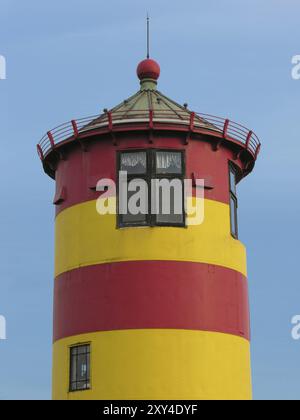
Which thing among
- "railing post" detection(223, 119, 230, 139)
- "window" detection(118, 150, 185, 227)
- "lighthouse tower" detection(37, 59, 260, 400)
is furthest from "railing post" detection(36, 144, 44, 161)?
"railing post" detection(223, 119, 230, 139)

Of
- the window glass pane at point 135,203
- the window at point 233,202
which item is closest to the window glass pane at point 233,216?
the window at point 233,202

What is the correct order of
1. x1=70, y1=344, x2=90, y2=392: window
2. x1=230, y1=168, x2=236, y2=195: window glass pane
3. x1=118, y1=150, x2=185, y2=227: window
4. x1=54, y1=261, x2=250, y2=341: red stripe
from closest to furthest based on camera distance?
x1=54, y1=261, x2=250, y2=341: red stripe < x1=70, y1=344, x2=90, y2=392: window < x1=118, y1=150, x2=185, y2=227: window < x1=230, y1=168, x2=236, y2=195: window glass pane

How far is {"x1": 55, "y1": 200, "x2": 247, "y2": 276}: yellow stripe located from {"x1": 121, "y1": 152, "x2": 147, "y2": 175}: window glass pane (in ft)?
4.54

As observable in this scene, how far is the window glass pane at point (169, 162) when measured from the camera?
92.9ft

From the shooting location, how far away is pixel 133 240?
27.7 metres

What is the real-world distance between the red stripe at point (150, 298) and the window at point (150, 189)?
4.29 ft

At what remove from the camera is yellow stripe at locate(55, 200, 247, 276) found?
90.7 ft

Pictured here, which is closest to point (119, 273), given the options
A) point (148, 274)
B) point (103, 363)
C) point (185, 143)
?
point (148, 274)

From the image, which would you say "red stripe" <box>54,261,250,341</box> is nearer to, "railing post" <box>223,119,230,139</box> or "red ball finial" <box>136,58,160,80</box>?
"railing post" <box>223,119,230,139</box>

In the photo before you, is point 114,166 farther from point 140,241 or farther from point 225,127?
point 225,127

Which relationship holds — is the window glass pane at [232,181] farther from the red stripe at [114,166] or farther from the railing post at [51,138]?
the railing post at [51,138]

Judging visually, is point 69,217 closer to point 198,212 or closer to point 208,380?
point 198,212

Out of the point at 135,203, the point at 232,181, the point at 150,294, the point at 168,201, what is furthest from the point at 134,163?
the point at 150,294

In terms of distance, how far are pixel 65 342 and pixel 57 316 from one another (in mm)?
1045
